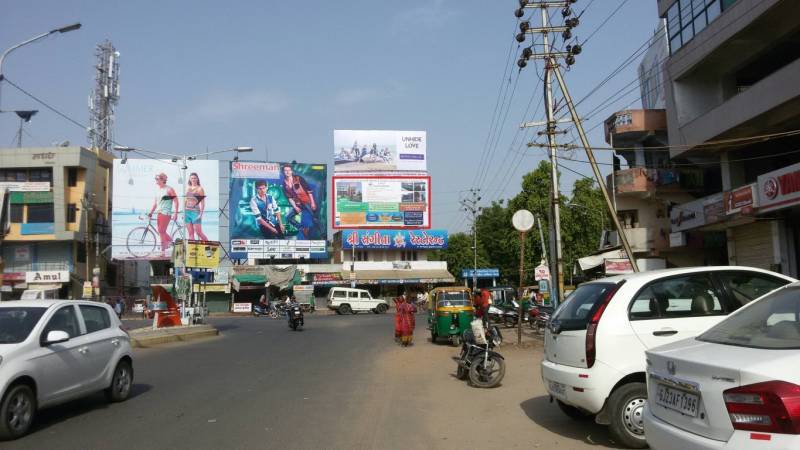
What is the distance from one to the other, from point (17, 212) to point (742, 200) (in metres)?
57.6

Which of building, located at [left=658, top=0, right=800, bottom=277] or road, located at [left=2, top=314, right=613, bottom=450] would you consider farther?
building, located at [left=658, top=0, right=800, bottom=277]

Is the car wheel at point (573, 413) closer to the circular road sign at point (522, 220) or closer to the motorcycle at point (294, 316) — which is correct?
the circular road sign at point (522, 220)

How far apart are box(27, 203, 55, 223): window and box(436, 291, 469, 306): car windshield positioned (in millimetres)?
49045

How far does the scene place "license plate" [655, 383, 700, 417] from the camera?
3791 millimetres

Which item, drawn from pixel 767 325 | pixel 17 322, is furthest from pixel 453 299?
pixel 767 325

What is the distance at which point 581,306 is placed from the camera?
6617 millimetres

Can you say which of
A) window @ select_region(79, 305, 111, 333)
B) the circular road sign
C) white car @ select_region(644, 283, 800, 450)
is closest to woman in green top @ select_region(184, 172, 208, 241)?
the circular road sign

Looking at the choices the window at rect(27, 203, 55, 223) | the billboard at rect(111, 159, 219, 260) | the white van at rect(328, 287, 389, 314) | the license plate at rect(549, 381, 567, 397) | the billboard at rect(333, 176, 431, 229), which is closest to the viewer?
the license plate at rect(549, 381, 567, 397)

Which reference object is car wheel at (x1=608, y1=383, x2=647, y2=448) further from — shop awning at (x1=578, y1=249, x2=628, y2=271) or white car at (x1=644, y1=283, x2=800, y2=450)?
shop awning at (x1=578, y1=249, x2=628, y2=271)

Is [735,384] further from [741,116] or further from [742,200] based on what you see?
[741,116]

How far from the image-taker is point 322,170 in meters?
60.6

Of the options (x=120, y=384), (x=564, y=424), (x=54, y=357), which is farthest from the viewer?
(x=120, y=384)

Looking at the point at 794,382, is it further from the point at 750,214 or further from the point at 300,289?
the point at 300,289

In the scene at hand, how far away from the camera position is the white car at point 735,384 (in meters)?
3.24
